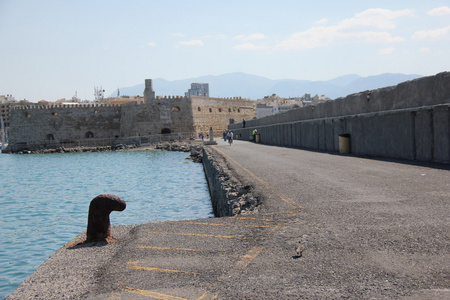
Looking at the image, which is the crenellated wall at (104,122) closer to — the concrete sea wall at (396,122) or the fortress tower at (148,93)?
the fortress tower at (148,93)

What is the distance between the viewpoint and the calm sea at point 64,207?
10.6 metres

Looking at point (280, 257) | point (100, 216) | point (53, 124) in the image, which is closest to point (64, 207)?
point (100, 216)

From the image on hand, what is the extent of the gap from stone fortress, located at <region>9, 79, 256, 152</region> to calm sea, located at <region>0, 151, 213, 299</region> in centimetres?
3528

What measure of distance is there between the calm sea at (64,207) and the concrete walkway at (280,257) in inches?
165

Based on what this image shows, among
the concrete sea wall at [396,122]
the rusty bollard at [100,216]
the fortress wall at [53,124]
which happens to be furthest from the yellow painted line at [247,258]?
the fortress wall at [53,124]

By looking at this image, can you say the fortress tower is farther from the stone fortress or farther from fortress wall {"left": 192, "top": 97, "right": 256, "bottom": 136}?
fortress wall {"left": 192, "top": 97, "right": 256, "bottom": 136}

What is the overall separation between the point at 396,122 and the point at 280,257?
883 cm

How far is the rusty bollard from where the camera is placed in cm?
513

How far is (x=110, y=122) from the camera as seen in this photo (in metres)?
70.3

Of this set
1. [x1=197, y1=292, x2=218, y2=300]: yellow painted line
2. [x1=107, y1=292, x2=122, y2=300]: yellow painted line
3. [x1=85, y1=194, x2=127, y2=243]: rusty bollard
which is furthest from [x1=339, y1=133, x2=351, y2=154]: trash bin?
[x1=107, y1=292, x2=122, y2=300]: yellow painted line

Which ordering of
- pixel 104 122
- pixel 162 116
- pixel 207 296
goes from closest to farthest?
pixel 207 296 < pixel 162 116 < pixel 104 122

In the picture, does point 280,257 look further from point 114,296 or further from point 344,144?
point 344,144

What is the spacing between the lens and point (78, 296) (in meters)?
3.61

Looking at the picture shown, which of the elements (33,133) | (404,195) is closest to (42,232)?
(404,195)
